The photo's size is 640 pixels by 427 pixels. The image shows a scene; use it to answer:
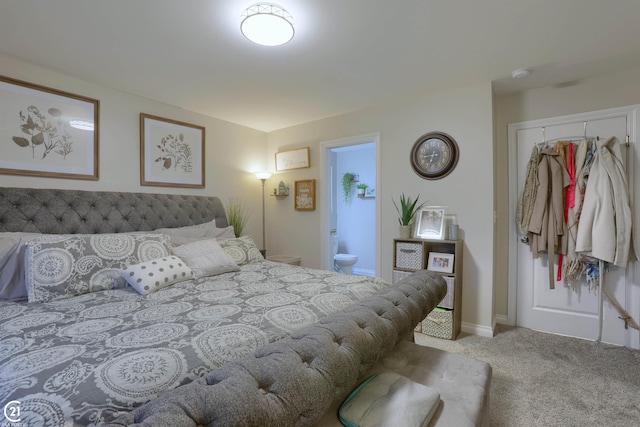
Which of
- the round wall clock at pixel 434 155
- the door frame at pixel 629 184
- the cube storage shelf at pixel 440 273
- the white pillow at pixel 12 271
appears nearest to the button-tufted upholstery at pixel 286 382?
the white pillow at pixel 12 271

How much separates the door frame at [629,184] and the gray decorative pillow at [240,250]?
2575 mm

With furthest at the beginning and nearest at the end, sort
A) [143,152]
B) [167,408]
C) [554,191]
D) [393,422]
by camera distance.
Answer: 1. [143,152]
2. [554,191]
3. [393,422]
4. [167,408]

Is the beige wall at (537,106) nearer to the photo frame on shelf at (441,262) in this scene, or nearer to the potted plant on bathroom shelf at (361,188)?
the photo frame on shelf at (441,262)

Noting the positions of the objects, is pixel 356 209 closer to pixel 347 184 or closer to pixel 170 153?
pixel 347 184

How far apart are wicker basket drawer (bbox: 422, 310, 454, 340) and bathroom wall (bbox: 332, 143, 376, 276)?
2369 mm

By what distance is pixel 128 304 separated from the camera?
4.99 feet

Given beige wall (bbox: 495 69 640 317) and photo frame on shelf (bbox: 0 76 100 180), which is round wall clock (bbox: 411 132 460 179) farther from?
photo frame on shelf (bbox: 0 76 100 180)

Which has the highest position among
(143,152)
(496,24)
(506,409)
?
(496,24)

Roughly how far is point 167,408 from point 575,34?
114 inches

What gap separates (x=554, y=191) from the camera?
2656 mm

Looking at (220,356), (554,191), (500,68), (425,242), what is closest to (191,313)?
(220,356)

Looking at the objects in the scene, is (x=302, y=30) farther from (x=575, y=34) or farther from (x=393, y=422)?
(x=393, y=422)

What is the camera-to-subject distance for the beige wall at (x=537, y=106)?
2.48m

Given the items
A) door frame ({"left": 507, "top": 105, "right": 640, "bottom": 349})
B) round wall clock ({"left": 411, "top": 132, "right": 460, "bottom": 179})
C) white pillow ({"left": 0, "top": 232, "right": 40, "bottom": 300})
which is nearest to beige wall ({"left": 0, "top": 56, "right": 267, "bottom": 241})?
white pillow ({"left": 0, "top": 232, "right": 40, "bottom": 300})
